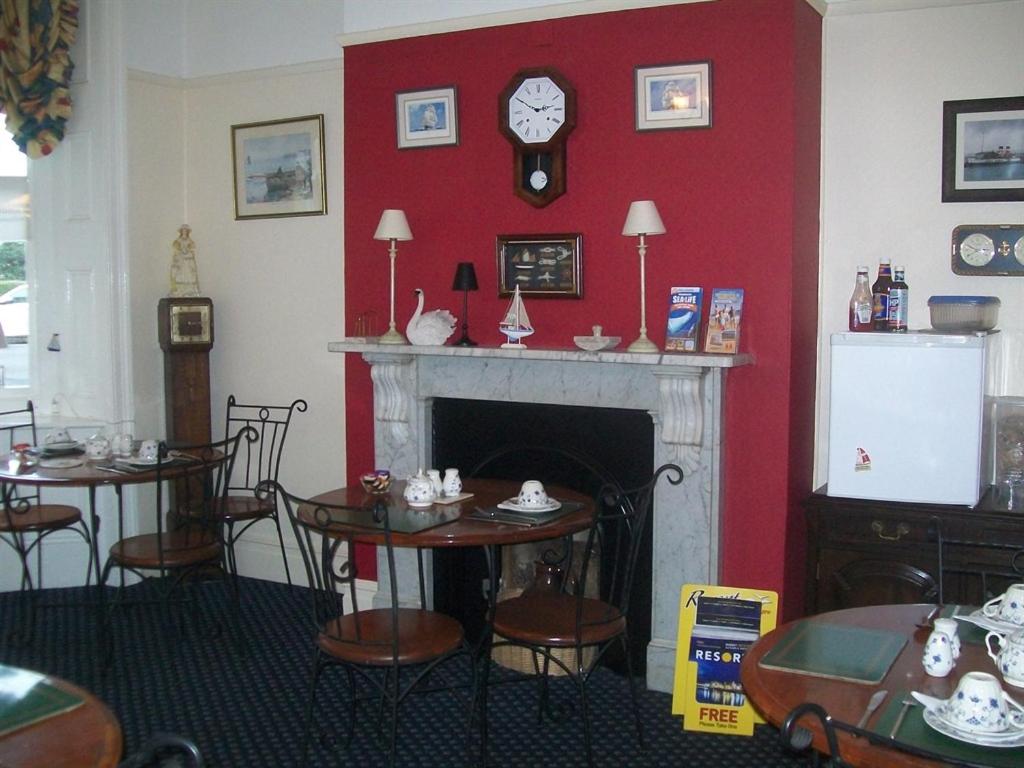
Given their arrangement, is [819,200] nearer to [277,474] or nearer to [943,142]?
[943,142]

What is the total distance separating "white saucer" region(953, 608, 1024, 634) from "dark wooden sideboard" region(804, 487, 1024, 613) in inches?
31.6

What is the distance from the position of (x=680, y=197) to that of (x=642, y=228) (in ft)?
0.91

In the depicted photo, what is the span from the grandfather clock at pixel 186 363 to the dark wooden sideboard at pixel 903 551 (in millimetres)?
3112

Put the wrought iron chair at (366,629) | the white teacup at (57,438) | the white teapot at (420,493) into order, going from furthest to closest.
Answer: the white teacup at (57,438), the white teapot at (420,493), the wrought iron chair at (366,629)

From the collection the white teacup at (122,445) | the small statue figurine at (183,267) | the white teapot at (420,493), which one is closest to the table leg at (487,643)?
the white teapot at (420,493)

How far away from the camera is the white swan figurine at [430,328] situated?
13.1 feet

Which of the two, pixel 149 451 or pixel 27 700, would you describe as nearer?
pixel 27 700

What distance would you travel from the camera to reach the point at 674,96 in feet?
12.0

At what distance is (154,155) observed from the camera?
5.13 metres

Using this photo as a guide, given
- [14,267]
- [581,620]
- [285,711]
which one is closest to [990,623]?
[581,620]

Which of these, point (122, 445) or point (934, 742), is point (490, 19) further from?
point (934, 742)

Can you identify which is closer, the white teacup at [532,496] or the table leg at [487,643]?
the table leg at [487,643]

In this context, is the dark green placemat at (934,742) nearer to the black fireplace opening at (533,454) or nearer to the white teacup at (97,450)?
the black fireplace opening at (533,454)

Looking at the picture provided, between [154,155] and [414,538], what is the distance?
10.3 ft
